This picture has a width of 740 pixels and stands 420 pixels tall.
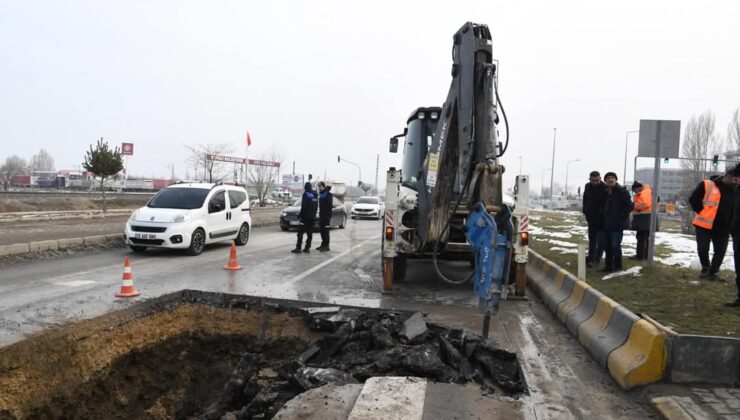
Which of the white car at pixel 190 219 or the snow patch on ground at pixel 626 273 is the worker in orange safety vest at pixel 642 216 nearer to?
the snow patch on ground at pixel 626 273

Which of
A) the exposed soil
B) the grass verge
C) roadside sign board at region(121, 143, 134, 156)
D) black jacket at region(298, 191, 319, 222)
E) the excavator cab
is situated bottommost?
the exposed soil

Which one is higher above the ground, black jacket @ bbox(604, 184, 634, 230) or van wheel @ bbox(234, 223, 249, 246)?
black jacket @ bbox(604, 184, 634, 230)

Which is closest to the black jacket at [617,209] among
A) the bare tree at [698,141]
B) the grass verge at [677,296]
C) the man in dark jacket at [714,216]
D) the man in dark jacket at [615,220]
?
Answer: the man in dark jacket at [615,220]

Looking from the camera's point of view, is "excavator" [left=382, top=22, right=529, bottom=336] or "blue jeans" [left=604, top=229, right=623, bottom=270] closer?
"excavator" [left=382, top=22, right=529, bottom=336]

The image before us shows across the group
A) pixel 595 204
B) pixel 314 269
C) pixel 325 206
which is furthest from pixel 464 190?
pixel 325 206

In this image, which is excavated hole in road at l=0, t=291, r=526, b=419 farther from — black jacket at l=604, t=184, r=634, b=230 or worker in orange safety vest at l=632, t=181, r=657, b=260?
worker in orange safety vest at l=632, t=181, r=657, b=260

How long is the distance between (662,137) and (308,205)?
27.3 ft

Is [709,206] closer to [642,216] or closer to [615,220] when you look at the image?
[615,220]

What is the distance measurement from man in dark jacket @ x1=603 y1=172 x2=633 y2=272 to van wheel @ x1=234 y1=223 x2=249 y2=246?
33.3 ft

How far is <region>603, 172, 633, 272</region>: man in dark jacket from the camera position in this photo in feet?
31.7

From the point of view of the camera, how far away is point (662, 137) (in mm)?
9938

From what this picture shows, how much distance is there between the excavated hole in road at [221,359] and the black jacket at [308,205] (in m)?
6.90

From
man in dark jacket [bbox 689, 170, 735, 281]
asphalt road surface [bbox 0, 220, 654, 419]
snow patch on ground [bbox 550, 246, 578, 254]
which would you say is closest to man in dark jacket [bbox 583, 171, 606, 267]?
man in dark jacket [bbox 689, 170, 735, 281]

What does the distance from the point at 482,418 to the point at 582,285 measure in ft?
13.2
